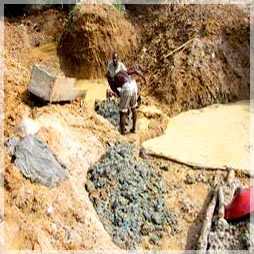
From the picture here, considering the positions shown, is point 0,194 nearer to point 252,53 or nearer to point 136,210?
point 136,210

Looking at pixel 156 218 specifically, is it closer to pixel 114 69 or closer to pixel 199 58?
pixel 114 69

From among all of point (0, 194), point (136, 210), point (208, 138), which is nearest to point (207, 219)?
point (136, 210)

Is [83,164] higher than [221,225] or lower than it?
higher

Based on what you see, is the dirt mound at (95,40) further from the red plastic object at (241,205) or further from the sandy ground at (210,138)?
the red plastic object at (241,205)

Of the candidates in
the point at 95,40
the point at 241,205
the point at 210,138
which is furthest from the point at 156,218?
the point at 95,40

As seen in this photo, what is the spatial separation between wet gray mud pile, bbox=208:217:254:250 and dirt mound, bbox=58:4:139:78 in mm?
6718

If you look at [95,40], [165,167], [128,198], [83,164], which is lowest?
[128,198]

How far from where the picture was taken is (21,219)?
8.30 metres

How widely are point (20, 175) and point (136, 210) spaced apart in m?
1.95

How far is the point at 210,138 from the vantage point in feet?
36.7

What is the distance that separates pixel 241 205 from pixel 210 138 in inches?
100

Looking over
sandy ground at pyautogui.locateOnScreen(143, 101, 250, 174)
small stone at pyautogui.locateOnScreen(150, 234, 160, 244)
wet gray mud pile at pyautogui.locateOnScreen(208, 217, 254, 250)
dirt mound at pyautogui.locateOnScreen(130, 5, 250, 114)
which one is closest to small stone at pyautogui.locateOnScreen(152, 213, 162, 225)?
small stone at pyautogui.locateOnScreen(150, 234, 160, 244)

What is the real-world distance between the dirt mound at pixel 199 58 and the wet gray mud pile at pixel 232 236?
428 cm

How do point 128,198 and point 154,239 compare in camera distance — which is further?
point 128,198
